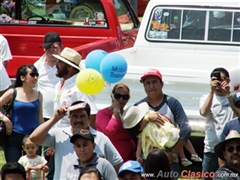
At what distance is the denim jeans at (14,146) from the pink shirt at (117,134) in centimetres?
96

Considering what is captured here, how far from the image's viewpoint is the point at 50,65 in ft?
26.1

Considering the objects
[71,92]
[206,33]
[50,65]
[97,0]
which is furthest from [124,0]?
[71,92]

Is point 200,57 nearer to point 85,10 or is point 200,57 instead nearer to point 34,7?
point 85,10

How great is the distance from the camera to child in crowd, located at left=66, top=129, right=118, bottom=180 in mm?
5559

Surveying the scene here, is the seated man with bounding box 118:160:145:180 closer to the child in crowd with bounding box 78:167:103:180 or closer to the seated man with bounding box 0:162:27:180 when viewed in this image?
the child in crowd with bounding box 78:167:103:180

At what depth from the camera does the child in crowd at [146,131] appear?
6.46m

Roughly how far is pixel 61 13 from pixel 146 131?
5389mm

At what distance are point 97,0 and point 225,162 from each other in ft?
19.0

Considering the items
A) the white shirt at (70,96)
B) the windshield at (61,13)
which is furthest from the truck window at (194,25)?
the white shirt at (70,96)

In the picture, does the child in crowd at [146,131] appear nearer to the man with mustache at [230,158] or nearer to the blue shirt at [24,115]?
the man with mustache at [230,158]

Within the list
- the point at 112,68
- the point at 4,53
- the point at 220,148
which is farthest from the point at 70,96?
the point at 4,53

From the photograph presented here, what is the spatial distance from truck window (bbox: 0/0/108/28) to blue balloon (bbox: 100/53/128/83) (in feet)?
13.8

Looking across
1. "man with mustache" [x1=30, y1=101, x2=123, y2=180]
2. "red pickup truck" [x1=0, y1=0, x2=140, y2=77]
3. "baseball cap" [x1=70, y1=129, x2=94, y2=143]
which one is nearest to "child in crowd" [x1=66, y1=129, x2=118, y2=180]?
"baseball cap" [x1=70, y1=129, x2=94, y2=143]

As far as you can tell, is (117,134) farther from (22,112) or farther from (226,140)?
(226,140)
